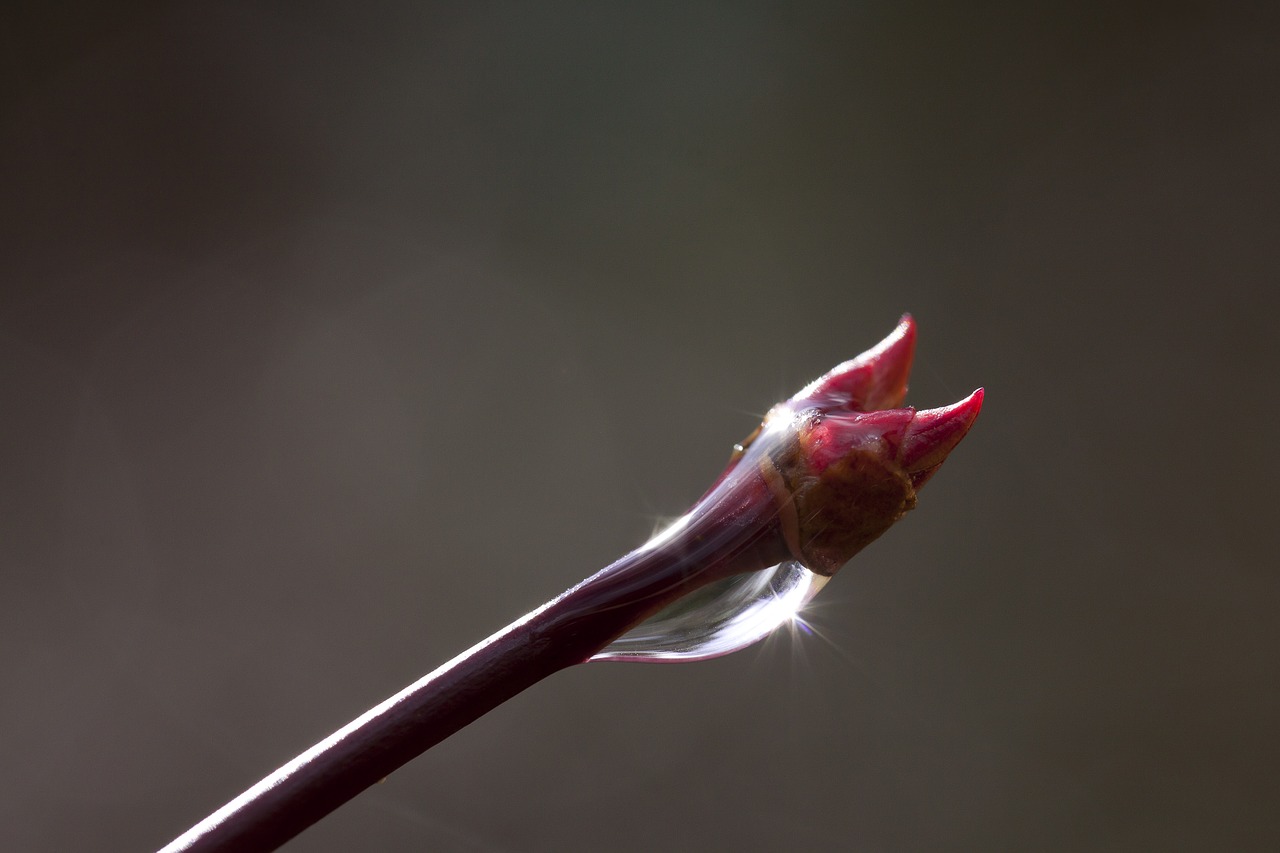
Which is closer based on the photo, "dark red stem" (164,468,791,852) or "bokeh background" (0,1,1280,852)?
"dark red stem" (164,468,791,852)

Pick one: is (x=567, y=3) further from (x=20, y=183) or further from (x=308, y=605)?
Result: (x=308, y=605)

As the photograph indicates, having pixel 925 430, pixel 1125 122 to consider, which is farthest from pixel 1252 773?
pixel 925 430

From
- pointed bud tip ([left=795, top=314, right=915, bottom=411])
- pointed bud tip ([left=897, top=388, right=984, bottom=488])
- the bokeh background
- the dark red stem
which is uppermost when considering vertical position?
the bokeh background

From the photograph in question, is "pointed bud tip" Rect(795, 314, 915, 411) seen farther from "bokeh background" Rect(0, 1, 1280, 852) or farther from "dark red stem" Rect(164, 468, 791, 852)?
"bokeh background" Rect(0, 1, 1280, 852)

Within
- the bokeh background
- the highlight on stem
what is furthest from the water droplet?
the bokeh background

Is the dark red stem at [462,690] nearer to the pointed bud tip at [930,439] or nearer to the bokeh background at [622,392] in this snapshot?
the pointed bud tip at [930,439]

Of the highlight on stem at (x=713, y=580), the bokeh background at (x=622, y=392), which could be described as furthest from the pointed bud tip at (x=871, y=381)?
the bokeh background at (x=622, y=392)

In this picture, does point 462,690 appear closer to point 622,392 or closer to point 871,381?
point 871,381
